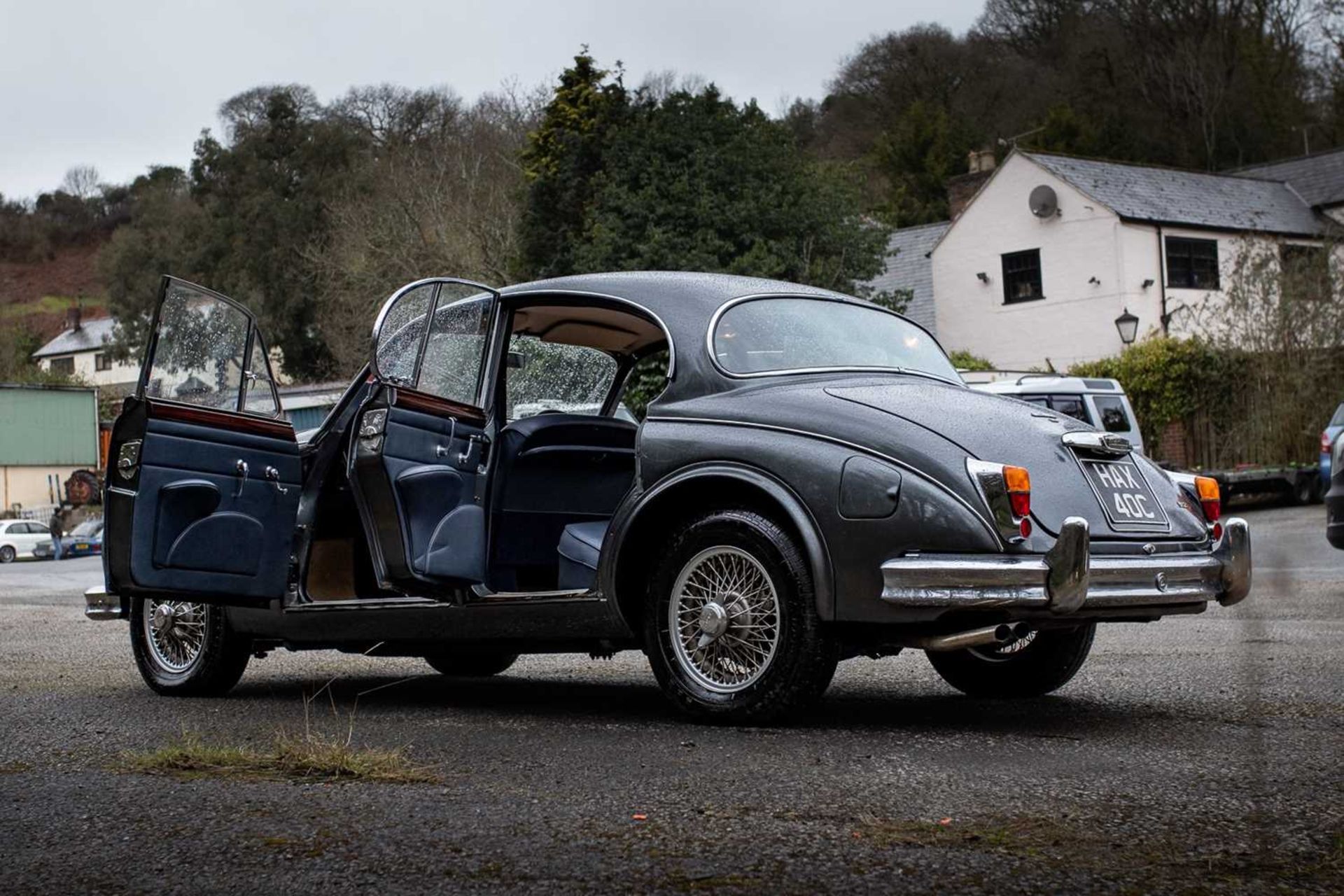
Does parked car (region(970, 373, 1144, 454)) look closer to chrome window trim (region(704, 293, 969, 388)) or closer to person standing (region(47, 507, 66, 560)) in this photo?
chrome window trim (region(704, 293, 969, 388))

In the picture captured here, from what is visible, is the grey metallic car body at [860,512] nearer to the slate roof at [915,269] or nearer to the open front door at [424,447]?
the open front door at [424,447]

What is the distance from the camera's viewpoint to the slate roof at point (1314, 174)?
150 ft

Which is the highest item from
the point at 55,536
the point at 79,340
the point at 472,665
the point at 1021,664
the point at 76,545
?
the point at 79,340

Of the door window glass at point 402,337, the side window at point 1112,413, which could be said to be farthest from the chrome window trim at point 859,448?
Result: the side window at point 1112,413

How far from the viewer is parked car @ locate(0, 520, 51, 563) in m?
48.1

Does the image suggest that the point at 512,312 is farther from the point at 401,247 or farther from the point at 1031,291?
the point at 401,247

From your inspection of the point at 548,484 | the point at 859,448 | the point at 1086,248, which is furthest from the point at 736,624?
the point at 1086,248

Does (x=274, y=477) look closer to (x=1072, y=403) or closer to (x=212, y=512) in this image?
(x=212, y=512)

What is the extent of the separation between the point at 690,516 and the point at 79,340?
12542cm

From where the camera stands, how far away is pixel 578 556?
286 inches

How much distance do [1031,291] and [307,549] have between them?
3682 cm

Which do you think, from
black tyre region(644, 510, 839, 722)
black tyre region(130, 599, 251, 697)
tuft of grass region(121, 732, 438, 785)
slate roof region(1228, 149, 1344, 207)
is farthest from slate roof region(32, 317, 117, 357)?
tuft of grass region(121, 732, 438, 785)

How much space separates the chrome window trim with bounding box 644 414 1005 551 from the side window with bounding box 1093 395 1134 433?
728 inches

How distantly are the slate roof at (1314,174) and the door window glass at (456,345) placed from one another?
4245 cm
